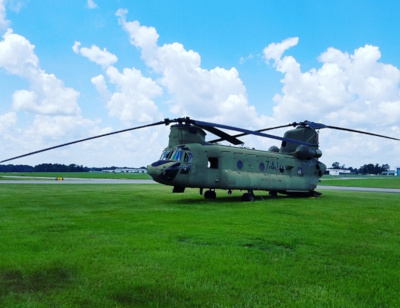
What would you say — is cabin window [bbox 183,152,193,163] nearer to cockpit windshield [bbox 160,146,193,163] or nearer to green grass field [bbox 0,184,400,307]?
cockpit windshield [bbox 160,146,193,163]

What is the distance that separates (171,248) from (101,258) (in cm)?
154

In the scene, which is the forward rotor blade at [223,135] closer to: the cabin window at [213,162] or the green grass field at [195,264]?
the cabin window at [213,162]

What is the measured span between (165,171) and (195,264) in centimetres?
1155

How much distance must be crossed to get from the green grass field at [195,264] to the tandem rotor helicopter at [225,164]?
6976mm

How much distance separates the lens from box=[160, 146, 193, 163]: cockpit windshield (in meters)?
18.5

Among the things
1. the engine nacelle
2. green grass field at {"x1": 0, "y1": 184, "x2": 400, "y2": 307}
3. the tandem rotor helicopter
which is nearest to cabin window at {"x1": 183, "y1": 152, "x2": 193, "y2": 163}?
the tandem rotor helicopter

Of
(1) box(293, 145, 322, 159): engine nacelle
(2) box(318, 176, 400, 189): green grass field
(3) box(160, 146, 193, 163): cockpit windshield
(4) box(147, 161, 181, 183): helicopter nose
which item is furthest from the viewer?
(2) box(318, 176, 400, 189): green grass field

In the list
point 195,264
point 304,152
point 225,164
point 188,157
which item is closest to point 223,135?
point 225,164

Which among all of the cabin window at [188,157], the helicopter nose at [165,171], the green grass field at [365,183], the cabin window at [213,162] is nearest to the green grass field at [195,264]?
the helicopter nose at [165,171]

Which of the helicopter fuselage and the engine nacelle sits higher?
the engine nacelle

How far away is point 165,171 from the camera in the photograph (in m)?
17.7

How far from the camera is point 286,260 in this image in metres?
6.88

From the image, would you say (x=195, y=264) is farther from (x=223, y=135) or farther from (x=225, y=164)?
(x=223, y=135)

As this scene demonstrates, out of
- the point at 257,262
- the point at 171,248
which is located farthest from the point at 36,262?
the point at 257,262
